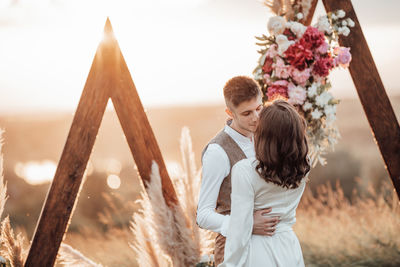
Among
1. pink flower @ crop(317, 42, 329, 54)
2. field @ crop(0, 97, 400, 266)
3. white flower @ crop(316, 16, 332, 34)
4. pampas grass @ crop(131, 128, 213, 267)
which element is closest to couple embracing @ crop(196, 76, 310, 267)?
field @ crop(0, 97, 400, 266)

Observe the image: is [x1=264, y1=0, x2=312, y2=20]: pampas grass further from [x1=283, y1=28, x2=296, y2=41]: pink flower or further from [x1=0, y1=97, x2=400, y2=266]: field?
[x1=0, y1=97, x2=400, y2=266]: field

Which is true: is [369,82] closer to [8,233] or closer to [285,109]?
[285,109]

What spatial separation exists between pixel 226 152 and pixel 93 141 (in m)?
1.28

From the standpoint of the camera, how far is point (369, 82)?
3.41 m

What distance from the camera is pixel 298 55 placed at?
291 cm

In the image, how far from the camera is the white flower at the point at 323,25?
312 centimetres

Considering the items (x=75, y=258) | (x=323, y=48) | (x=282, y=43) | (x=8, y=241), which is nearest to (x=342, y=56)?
(x=323, y=48)

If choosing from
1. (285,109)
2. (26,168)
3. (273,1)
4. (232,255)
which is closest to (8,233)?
(232,255)

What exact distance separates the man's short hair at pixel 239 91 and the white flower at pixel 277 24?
107 centimetres

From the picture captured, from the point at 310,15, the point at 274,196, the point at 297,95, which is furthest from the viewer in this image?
the point at 310,15

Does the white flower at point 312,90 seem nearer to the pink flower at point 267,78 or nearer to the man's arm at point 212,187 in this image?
the pink flower at point 267,78

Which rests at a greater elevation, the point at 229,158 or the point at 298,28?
the point at 298,28

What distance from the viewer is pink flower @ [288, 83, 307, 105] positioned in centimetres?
290

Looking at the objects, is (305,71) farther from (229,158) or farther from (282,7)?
(229,158)
